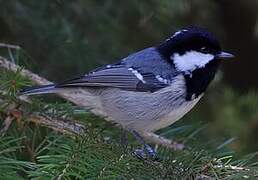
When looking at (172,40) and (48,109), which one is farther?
(172,40)

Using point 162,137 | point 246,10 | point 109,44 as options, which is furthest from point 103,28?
point 246,10

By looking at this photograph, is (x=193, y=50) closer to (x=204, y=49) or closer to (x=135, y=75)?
(x=204, y=49)

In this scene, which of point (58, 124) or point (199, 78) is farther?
point (199, 78)

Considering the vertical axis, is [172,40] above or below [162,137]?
above

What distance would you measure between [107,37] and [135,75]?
1.65 feet

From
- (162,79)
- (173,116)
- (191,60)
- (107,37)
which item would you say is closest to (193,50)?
(191,60)

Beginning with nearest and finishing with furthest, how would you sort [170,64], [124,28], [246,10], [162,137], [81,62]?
[162,137]
[170,64]
[81,62]
[124,28]
[246,10]

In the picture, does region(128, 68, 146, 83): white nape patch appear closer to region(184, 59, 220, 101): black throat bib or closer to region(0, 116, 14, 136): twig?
region(184, 59, 220, 101): black throat bib

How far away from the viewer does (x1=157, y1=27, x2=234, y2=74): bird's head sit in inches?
100.0

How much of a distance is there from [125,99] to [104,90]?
113 mm

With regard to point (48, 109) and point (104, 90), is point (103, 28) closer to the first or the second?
point (104, 90)

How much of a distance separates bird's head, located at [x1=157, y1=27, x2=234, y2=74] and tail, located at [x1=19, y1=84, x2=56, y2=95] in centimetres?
57

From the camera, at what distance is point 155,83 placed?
2.57m

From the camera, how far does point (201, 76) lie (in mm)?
2586
